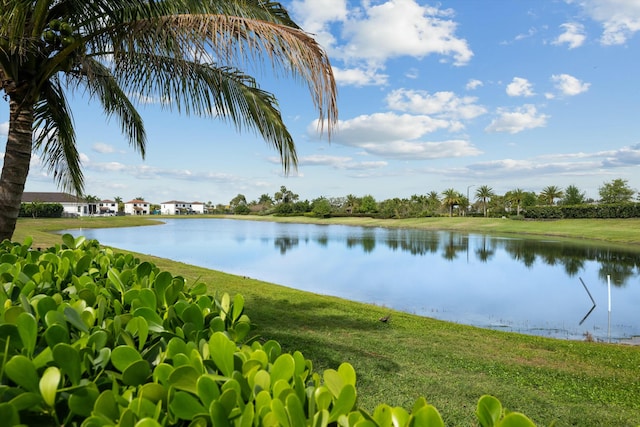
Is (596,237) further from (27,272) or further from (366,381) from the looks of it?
(27,272)

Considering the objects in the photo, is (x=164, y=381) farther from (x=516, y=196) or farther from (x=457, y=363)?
(x=516, y=196)

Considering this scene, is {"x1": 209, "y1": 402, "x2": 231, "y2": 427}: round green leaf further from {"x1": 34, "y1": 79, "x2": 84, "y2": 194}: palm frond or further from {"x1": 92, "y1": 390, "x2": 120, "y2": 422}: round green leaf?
Result: {"x1": 34, "y1": 79, "x2": 84, "y2": 194}: palm frond

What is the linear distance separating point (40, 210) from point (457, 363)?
205 ft

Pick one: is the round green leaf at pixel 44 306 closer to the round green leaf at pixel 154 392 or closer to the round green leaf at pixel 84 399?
the round green leaf at pixel 84 399

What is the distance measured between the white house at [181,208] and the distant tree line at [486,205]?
1950 inches

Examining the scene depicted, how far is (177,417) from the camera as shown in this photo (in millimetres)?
1002

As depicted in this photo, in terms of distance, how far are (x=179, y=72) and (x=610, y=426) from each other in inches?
233

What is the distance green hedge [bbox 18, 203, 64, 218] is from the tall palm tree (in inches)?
2188

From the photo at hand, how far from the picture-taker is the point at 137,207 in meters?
133

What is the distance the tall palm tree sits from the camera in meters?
3.83

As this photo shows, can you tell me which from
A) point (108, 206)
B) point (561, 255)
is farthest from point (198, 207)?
point (561, 255)

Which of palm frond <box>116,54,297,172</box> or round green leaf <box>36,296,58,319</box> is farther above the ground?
palm frond <box>116,54,297,172</box>

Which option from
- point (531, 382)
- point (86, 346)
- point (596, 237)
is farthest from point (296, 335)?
point (596, 237)

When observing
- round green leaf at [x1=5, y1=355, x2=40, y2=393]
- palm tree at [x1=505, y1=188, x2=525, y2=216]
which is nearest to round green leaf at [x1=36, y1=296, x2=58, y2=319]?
round green leaf at [x1=5, y1=355, x2=40, y2=393]
